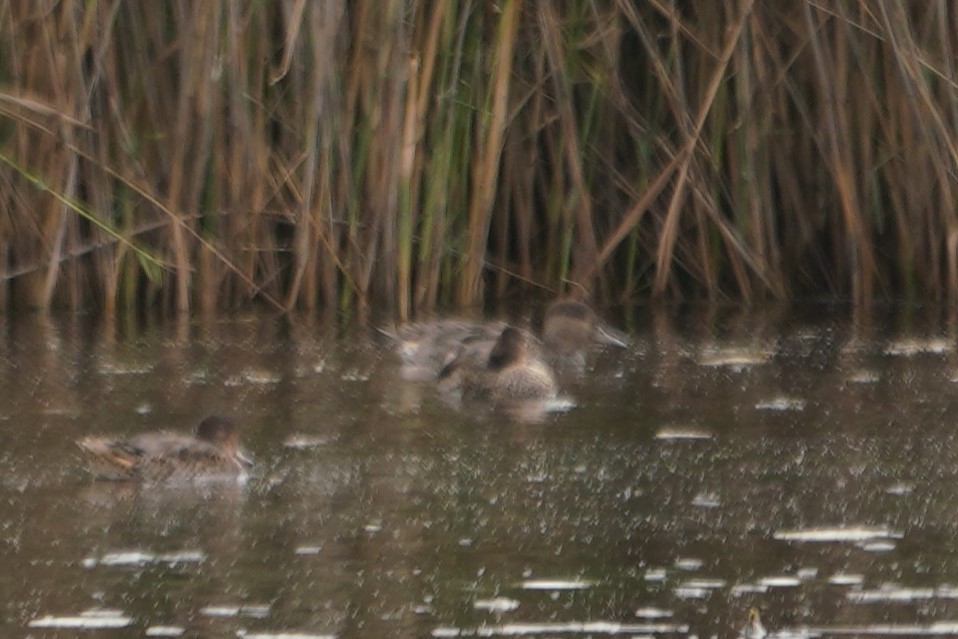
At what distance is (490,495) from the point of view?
7141 millimetres

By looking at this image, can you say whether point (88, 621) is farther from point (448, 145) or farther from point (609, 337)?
point (448, 145)

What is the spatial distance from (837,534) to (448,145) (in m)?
4.58

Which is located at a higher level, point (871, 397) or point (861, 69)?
point (861, 69)

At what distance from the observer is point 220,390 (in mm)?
9203

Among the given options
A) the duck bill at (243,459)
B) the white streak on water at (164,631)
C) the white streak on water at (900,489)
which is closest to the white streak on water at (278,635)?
the white streak on water at (164,631)

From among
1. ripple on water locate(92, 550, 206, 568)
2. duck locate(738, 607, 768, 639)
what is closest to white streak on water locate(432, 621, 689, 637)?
duck locate(738, 607, 768, 639)

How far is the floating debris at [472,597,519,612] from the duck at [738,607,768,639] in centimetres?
57

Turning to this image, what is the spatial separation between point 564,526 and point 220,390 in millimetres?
2743

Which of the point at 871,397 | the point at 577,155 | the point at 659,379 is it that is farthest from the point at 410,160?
the point at 871,397

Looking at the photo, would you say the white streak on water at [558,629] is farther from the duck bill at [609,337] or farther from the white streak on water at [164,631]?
the duck bill at [609,337]

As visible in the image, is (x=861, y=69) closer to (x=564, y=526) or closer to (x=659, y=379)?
(x=659, y=379)

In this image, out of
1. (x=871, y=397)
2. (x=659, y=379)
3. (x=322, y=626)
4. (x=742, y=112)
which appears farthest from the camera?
(x=742, y=112)

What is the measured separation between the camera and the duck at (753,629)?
5.42 meters

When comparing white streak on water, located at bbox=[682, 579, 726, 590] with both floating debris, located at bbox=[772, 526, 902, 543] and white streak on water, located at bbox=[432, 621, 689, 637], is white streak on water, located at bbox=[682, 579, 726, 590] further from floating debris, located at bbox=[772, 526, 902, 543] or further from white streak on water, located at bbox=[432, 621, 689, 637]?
floating debris, located at bbox=[772, 526, 902, 543]
